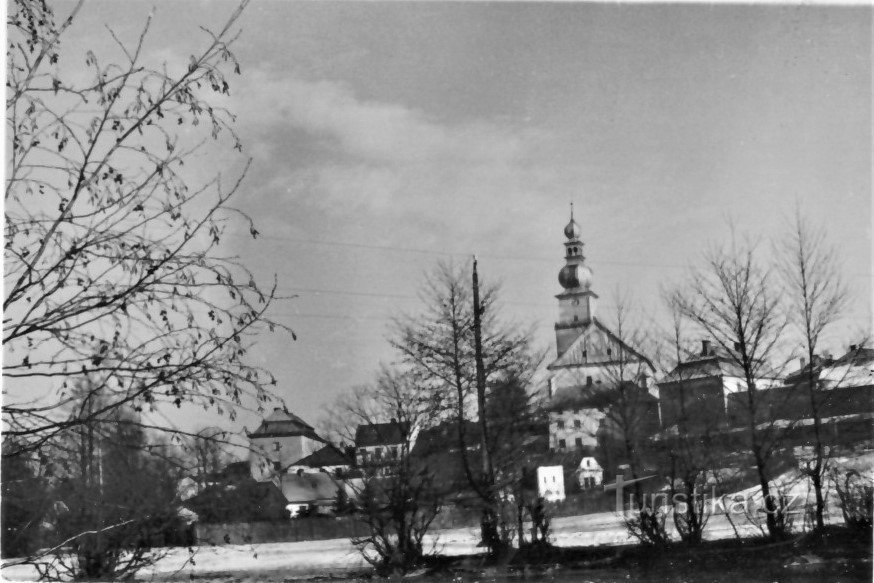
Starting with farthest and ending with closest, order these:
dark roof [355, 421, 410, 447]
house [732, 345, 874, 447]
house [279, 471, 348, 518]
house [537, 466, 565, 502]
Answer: house [537, 466, 565, 502] → dark roof [355, 421, 410, 447] → house [732, 345, 874, 447] → house [279, 471, 348, 518]

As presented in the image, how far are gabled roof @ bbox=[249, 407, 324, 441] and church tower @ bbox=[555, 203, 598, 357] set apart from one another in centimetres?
196

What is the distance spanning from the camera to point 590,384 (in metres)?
6.28

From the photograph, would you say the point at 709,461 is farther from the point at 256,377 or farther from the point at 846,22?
the point at 256,377

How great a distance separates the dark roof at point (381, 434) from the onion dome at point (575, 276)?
167 centimetres

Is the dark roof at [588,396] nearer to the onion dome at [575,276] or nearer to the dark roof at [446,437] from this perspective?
the dark roof at [446,437]

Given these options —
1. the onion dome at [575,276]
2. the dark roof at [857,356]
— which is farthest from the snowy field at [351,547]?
the onion dome at [575,276]

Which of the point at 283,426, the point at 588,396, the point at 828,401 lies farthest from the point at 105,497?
the point at 828,401

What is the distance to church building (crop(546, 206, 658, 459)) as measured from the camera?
248 inches

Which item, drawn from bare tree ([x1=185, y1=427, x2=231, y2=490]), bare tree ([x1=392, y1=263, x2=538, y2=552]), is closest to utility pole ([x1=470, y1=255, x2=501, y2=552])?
bare tree ([x1=392, y1=263, x2=538, y2=552])

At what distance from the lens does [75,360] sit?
2.79m

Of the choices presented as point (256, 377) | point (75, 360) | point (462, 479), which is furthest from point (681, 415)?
point (75, 360)

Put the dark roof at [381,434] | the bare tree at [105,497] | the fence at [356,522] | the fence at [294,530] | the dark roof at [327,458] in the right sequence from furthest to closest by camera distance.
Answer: the dark roof at [381,434]
the fence at [356,522]
the dark roof at [327,458]
the fence at [294,530]
the bare tree at [105,497]

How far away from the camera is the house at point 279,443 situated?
318 centimetres

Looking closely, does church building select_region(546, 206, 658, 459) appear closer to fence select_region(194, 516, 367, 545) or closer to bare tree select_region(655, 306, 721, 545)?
bare tree select_region(655, 306, 721, 545)
